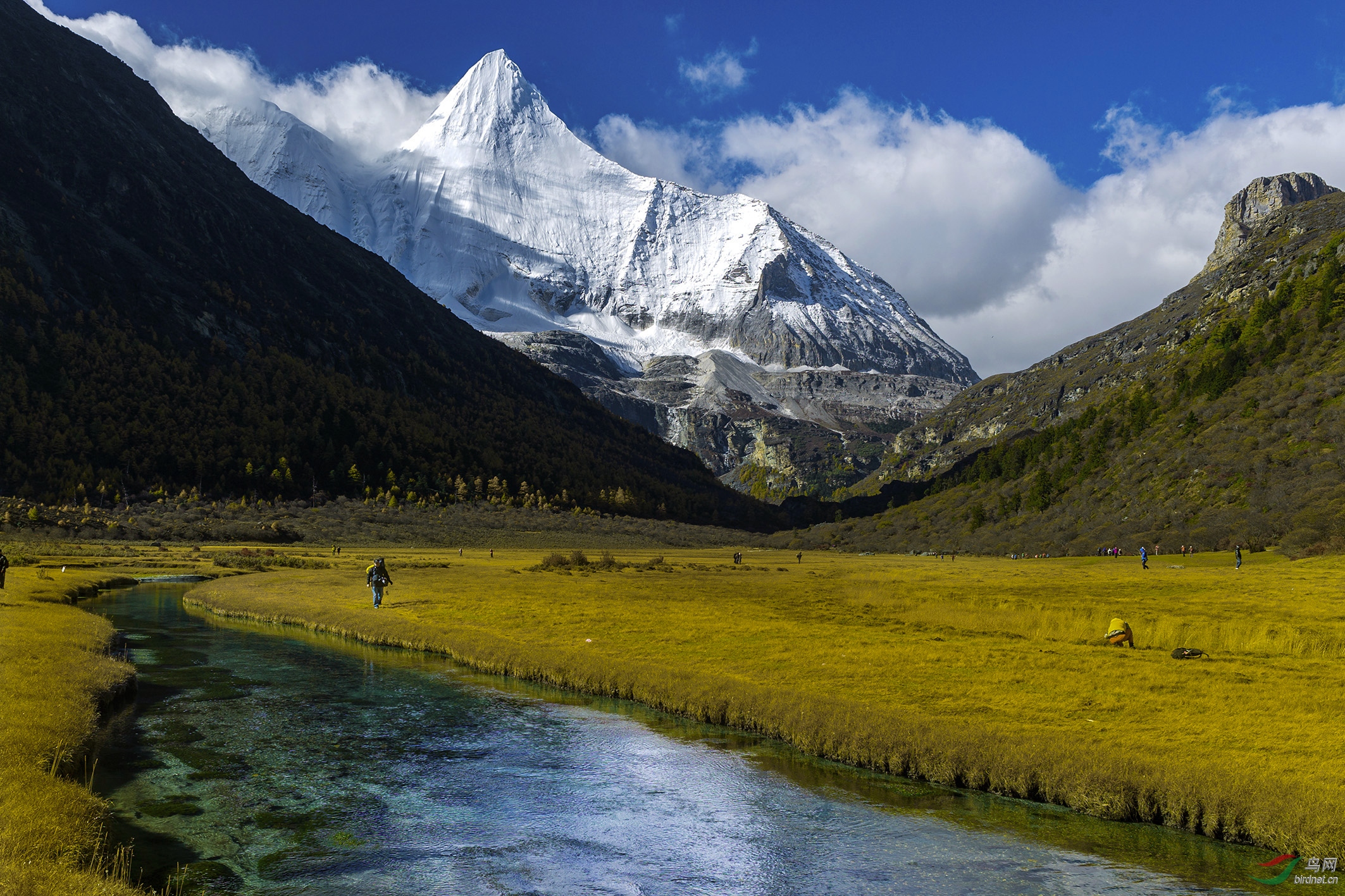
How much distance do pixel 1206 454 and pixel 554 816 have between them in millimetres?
112897

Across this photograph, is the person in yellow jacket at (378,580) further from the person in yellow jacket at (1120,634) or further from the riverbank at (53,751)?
the person in yellow jacket at (1120,634)

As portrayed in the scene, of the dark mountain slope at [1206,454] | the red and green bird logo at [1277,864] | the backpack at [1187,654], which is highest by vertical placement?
the dark mountain slope at [1206,454]

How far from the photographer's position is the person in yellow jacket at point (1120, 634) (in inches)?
1267

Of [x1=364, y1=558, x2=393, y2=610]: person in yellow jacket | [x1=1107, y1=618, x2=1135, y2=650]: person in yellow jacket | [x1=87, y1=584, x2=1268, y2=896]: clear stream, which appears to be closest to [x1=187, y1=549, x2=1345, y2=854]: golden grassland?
[x1=1107, y1=618, x2=1135, y2=650]: person in yellow jacket

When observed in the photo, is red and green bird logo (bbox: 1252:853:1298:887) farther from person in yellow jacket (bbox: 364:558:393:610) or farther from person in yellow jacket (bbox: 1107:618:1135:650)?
person in yellow jacket (bbox: 364:558:393:610)

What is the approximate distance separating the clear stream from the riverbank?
3.11ft

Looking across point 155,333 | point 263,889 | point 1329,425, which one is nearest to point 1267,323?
point 1329,425

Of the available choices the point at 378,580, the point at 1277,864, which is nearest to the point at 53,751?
the point at 1277,864

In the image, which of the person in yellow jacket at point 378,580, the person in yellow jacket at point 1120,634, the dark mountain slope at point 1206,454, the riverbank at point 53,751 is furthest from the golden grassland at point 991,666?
the dark mountain slope at point 1206,454

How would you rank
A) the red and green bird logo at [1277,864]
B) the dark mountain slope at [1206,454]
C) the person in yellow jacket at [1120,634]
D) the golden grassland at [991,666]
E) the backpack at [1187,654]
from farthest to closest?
the dark mountain slope at [1206,454] < the person in yellow jacket at [1120,634] < the backpack at [1187,654] < the golden grassland at [991,666] < the red and green bird logo at [1277,864]

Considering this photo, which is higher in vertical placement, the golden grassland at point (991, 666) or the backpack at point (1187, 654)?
the backpack at point (1187, 654)

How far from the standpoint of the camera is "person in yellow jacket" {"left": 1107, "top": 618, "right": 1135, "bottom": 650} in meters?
32.2

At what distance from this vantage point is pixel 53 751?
17.1 meters

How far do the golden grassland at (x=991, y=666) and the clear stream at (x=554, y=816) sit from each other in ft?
2.77
